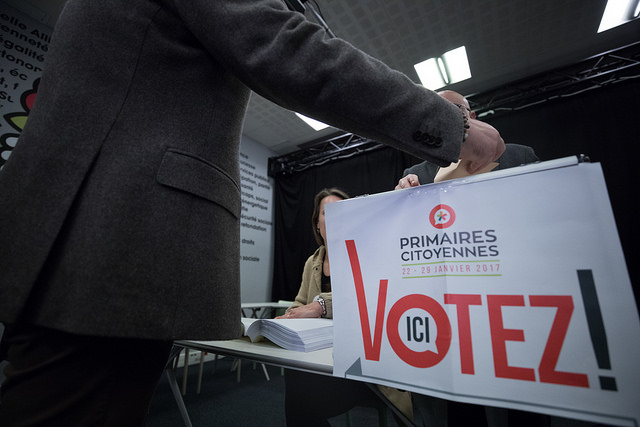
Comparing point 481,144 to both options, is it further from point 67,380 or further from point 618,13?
point 618,13

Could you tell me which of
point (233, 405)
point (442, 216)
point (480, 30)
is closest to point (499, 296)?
point (442, 216)

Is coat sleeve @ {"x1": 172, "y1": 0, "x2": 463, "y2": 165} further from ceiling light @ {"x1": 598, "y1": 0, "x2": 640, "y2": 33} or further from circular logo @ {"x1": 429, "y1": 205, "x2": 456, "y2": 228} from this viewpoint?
ceiling light @ {"x1": 598, "y1": 0, "x2": 640, "y2": 33}

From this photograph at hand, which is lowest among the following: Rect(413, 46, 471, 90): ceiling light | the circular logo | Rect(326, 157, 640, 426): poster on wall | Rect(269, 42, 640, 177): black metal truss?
Rect(326, 157, 640, 426): poster on wall

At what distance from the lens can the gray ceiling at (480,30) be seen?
2338 millimetres

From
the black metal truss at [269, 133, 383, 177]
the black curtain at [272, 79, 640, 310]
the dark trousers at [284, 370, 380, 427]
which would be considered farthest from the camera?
the black metal truss at [269, 133, 383, 177]

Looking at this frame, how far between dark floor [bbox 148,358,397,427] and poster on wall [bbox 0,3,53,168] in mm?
2181

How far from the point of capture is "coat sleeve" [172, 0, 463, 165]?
40 cm

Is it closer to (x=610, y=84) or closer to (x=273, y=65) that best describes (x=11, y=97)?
(x=273, y=65)

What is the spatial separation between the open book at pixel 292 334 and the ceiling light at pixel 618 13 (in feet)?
11.1

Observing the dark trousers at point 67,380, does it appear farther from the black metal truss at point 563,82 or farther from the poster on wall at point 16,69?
the black metal truss at point 563,82

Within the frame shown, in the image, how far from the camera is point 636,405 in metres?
0.29

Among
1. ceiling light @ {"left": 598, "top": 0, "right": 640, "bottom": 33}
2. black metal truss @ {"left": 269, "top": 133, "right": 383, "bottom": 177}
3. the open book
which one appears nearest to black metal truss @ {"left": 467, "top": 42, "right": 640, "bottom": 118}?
ceiling light @ {"left": 598, "top": 0, "right": 640, "bottom": 33}

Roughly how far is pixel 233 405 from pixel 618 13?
433 cm

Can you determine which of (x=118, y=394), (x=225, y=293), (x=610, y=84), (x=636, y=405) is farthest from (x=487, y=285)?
(x=610, y=84)
